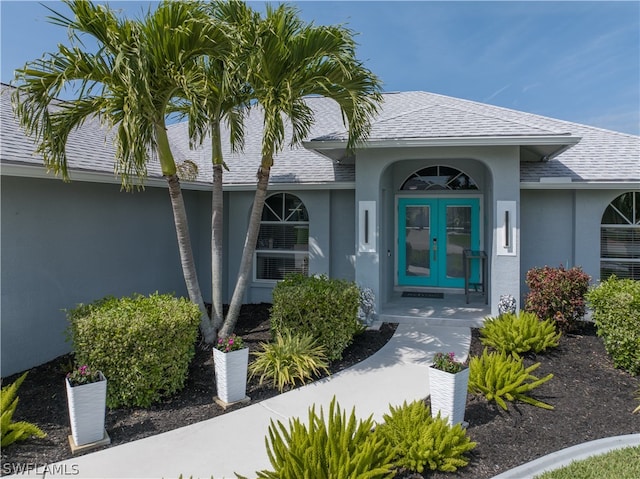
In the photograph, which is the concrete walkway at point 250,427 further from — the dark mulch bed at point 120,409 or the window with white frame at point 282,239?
the window with white frame at point 282,239

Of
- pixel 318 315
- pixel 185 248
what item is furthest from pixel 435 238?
pixel 185 248

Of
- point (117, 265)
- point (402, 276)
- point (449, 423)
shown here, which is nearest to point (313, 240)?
point (402, 276)

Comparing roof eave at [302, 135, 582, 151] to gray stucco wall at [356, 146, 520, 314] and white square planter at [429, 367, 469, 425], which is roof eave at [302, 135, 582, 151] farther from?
white square planter at [429, 367, 469, 425]

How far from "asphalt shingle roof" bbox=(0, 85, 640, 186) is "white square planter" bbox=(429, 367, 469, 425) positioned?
16.5 ft

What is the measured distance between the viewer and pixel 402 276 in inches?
479

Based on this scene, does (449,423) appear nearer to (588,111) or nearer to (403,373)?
(403,373)

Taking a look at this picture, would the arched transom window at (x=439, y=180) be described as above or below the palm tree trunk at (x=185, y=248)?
above

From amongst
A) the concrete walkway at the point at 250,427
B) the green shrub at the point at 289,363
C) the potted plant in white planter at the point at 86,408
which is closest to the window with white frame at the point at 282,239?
the concrete walkway at the point at 250,427

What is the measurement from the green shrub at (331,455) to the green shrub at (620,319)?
182 inches

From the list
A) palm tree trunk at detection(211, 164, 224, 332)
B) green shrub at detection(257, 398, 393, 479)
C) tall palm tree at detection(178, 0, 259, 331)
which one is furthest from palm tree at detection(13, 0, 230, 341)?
green shrub at detection(257, 398, 393, 479)

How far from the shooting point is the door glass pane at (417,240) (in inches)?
468

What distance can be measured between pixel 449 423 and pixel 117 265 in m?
7.18

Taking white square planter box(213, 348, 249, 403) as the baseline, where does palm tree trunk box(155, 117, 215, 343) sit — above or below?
above

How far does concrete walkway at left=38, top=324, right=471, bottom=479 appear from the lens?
159 inches
